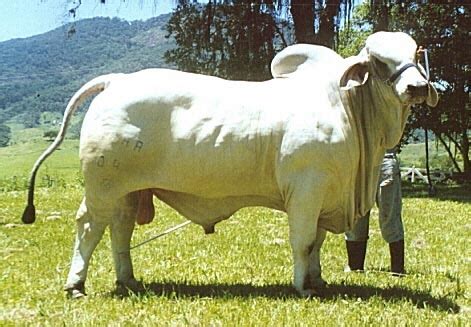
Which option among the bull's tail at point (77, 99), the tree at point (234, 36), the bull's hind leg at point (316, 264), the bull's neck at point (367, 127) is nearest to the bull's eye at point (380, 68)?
the bull's neck at point (367, 127)

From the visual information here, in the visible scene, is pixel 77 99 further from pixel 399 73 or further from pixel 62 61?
pixel 62 61

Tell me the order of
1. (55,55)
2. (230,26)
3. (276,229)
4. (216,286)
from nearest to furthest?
(216,286), (276,229), (230,26), (55,55)

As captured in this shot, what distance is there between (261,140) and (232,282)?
1.32 metres

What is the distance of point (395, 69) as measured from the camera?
4.81m

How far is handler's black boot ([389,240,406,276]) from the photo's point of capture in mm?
6430

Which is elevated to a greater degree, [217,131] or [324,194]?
[217,131]

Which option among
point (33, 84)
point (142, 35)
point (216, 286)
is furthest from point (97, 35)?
point (216, 286)

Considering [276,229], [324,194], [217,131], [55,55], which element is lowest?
[276,229]

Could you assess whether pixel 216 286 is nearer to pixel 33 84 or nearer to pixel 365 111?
pixel 365 111

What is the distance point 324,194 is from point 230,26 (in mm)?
13229

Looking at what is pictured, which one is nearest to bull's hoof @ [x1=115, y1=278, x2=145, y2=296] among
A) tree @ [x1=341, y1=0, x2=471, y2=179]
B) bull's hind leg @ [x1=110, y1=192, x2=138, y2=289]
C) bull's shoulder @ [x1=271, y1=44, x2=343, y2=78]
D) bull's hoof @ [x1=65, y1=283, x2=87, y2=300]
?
bull's hind leg @ [x1=110, y1=192, x2=138, y2=289]

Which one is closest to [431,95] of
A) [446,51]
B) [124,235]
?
[124,235]

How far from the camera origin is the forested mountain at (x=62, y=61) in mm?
124875

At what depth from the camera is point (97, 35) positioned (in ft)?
499
